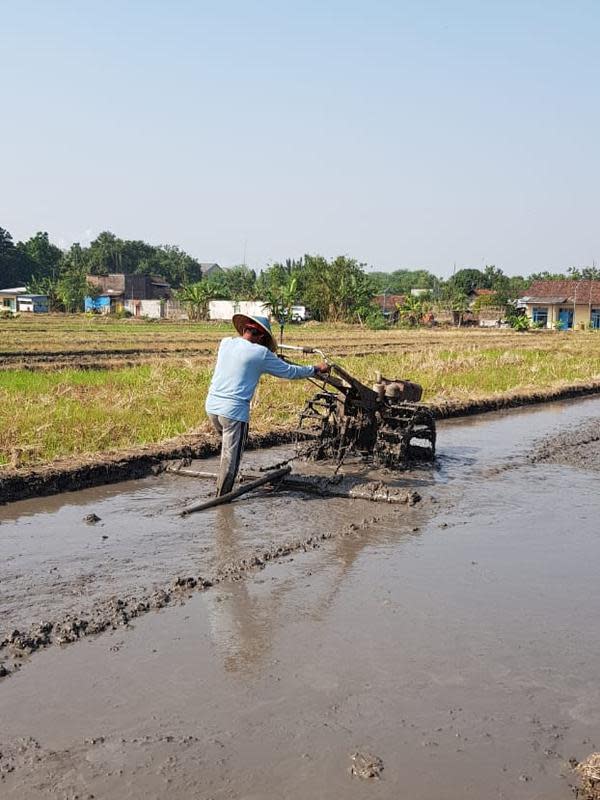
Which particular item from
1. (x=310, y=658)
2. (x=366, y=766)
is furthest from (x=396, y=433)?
(x=366, y=766)

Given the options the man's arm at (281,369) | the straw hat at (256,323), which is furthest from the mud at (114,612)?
the straw hat at (256,323)

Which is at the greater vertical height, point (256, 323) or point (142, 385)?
point (256, 323)

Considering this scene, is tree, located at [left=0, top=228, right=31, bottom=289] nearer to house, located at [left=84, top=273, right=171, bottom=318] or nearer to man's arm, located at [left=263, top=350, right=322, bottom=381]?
house, located at [left=84, top=273, right=171, bottom=318]

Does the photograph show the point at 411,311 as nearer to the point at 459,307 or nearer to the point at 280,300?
the point at 459,307

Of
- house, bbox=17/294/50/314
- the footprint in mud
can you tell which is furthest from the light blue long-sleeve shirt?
house, bbox=17/294/50/314

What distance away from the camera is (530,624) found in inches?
177

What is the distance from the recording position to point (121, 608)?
4469 mm

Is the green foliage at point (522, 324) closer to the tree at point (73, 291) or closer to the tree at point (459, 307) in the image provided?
the tree at point (459, 307)

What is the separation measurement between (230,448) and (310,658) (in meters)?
2.68

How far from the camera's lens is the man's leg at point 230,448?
255 inches

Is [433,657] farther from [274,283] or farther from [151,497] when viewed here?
[274,283]

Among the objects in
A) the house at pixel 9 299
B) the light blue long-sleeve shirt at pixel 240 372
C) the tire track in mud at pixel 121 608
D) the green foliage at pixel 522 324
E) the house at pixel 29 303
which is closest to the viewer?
the tire track in mud at pixel 121 608

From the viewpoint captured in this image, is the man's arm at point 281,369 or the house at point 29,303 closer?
the man's arm at point 281,369

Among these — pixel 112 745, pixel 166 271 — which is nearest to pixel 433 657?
pixel 112 745
